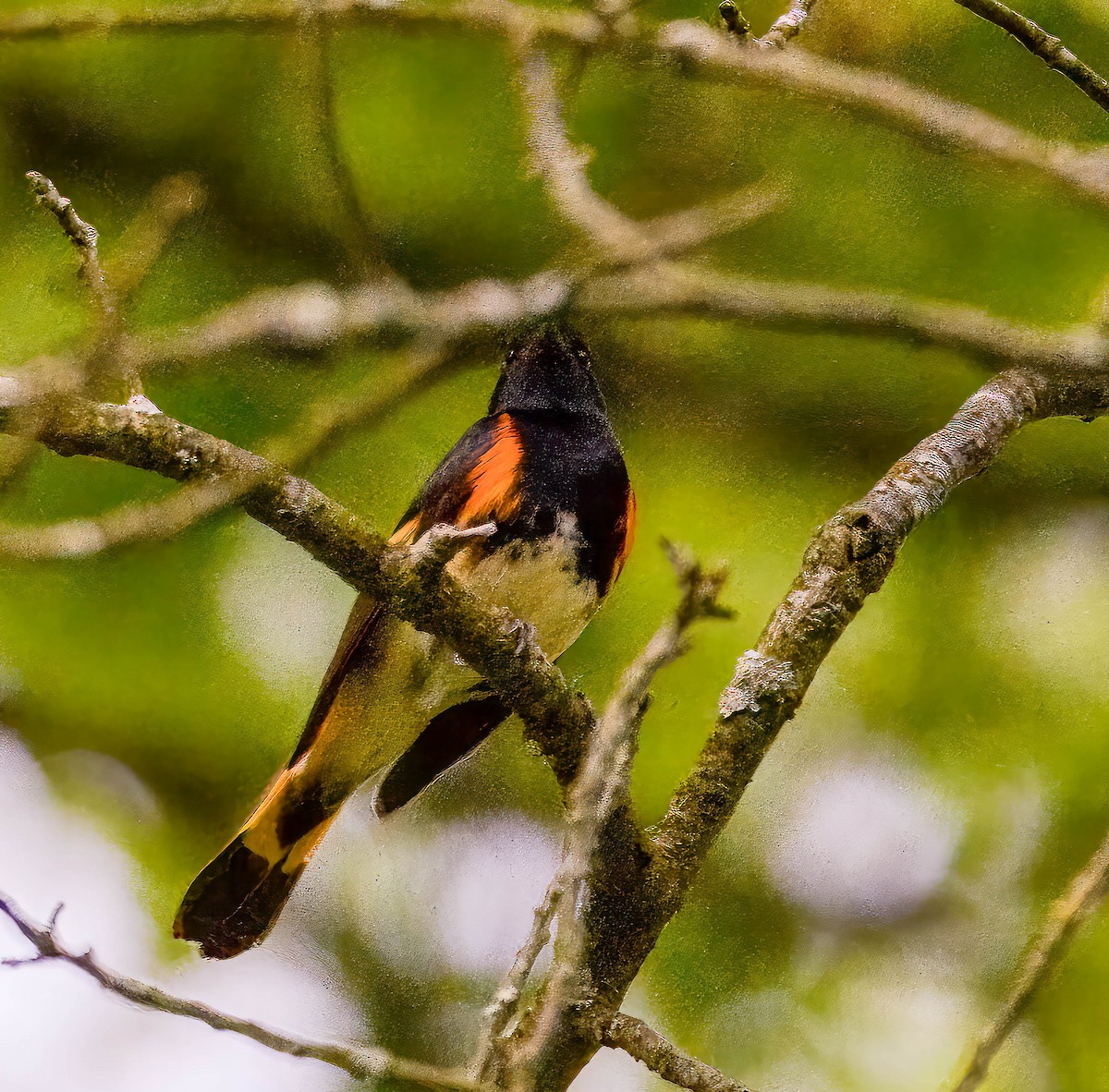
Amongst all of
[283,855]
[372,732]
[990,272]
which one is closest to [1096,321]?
[990,272]

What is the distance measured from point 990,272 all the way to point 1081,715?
1.80 ft

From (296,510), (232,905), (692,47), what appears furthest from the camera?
(692,47)

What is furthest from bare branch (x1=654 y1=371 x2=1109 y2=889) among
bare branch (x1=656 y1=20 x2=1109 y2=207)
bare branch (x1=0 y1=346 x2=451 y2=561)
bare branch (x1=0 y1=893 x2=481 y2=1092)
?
bare branch (x1=0 y1=346 x2=451 y2=561)

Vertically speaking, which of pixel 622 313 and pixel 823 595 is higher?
pixel 622 313

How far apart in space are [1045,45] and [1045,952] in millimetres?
1054

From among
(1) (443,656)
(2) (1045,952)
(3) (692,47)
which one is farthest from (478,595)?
(2) (1045,952)

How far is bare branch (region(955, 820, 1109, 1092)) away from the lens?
47.8 inches

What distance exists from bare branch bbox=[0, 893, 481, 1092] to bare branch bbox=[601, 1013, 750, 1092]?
180 millimetres

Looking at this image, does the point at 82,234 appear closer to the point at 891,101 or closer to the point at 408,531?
the point at 408,531

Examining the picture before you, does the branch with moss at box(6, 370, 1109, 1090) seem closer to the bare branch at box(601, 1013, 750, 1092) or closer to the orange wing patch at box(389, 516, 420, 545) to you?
the bare branch at box(601, 1013, 750, 1092)

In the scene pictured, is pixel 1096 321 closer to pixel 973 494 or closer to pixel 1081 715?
pixel 973 494

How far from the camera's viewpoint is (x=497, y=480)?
1154 millimetres

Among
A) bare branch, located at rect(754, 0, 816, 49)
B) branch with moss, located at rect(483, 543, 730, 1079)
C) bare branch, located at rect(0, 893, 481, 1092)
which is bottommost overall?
bare branch, located at rect(0, 893, 481, 1092)

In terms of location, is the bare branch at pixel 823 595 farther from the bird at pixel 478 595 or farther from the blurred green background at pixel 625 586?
the bird at pixel 478 595
